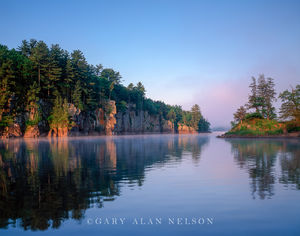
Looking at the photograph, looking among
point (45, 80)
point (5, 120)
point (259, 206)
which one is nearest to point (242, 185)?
point (259, 206)

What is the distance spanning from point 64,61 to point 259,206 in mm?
92962

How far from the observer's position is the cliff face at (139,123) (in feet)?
419

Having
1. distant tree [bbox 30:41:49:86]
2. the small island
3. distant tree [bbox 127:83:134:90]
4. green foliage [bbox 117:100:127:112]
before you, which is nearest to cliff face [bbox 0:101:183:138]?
green foliage [bbox 117:100:127:112]

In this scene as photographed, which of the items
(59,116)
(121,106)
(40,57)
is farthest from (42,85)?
(121,106)

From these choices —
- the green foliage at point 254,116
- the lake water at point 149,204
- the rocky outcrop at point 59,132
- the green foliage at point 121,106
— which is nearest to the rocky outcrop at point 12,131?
the rocky outcrop at point 59,132

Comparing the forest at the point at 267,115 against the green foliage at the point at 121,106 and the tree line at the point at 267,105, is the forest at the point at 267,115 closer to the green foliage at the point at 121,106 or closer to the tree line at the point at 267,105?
the tree line at the point at 267,105

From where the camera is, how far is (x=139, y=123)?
148 m

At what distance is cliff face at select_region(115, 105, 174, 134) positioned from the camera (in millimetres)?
127750

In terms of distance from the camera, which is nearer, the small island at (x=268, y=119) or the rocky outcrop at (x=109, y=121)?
the small island at (x=268, y=119)

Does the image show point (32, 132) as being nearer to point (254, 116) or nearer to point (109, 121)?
point (109, 121)

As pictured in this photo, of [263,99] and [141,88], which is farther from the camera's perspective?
[141,88]

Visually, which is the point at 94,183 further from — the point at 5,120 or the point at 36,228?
the point at 5,120

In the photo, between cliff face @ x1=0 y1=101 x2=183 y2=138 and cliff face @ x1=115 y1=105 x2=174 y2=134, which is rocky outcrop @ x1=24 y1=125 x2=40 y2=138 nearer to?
cliff face @ x1=0 y1=101 x2=183 y2=138

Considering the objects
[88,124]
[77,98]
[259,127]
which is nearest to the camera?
[259,127]
